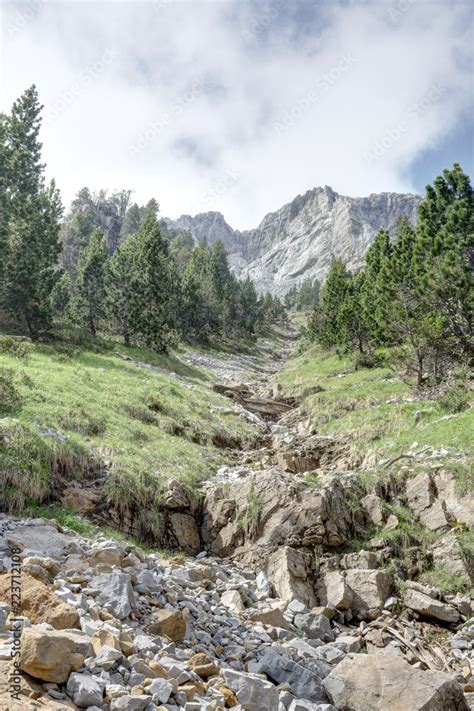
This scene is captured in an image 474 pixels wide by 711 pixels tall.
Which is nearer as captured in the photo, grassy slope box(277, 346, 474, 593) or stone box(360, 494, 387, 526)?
grassy slope box(277, 346, 474, 593)

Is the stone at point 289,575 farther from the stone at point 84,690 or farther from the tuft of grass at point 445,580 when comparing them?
the stone at point 84,690

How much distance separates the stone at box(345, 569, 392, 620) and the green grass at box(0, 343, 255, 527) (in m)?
5.32

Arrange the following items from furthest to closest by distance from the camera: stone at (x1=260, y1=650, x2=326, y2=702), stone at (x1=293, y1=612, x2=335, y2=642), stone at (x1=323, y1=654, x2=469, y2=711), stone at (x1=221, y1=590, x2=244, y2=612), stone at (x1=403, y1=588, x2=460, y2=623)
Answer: stone at (x1=403, y1=588, x2=460, y2=623), stone at (x1=221, y1=590, x2=244, y2=612), stone at (x1=293, y1=612, x2=335, y2=642), stone at (x1=260, y1=650, x2=326, y2=702), stone at (x1=323, y1=654, x2=469, y2=711)

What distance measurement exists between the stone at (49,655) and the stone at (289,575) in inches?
229

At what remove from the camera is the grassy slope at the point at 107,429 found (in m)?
12.2

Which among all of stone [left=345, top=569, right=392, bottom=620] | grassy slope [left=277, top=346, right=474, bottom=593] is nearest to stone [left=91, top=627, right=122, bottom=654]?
stone [left=345, top=569, right=392, bottom=620]

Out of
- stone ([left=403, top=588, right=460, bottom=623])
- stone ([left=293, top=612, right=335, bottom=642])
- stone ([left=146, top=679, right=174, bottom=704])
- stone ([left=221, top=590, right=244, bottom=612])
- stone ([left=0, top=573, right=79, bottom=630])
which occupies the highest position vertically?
stone ([left=0, top=573, right=79, bottom=630])

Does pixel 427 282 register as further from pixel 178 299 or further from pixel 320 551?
pixel 178 299

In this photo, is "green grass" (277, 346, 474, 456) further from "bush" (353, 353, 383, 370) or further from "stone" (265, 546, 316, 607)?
"stone" (265, 546, 316, 607)

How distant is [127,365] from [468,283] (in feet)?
71.3

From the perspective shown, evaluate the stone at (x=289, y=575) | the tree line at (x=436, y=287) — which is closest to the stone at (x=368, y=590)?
the stone at (x=289, y=575)

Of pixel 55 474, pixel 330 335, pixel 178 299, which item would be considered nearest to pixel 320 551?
pixel 55 474

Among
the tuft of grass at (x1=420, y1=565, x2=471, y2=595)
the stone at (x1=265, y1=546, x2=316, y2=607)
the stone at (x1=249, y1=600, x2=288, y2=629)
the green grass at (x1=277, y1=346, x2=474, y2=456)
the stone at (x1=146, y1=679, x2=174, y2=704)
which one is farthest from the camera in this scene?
the green grass at (x1=277, y1=346, x2=474, y2=456)

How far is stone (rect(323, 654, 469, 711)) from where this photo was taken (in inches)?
243
